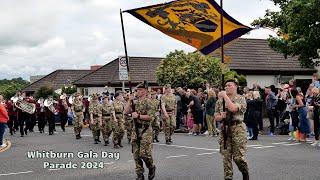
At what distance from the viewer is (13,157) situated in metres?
14.5

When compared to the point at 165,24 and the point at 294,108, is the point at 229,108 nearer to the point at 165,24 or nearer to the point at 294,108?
the point at 165,24

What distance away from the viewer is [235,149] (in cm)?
843

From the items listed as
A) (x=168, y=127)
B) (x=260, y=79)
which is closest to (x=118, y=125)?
(x=168, y=127)

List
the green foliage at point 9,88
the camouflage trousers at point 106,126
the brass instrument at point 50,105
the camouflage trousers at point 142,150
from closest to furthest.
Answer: the camouflage trousers at point 142,150
the camouflage trousers at point 106,126
the brass instrument at point 50,105
the green foliage at point 9,88

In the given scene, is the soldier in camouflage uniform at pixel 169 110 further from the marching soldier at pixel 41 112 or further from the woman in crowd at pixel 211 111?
the marching soldier at pixel 41 112

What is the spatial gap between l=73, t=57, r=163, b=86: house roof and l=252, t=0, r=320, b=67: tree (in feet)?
92.4

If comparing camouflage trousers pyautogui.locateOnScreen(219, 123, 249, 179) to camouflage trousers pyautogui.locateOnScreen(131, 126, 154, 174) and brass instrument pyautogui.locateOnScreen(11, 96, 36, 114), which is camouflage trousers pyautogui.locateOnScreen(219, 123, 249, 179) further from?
brass instrument pyautogui.locateOnScreen(11, 96, 36, 114)

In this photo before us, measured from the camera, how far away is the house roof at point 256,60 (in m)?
43.7

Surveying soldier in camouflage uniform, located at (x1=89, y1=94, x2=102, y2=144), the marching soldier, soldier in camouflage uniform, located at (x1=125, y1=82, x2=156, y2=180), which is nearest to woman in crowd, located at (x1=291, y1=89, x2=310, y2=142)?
soldier in camouflage uniform, located at (x1=89, y1=94, x2=102, y2=144)

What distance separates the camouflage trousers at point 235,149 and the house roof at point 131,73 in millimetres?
43034

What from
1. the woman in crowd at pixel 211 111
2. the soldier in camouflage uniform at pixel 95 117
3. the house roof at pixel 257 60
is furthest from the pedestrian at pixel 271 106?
the house roof at pixel 257 60

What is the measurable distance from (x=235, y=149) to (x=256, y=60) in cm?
3753

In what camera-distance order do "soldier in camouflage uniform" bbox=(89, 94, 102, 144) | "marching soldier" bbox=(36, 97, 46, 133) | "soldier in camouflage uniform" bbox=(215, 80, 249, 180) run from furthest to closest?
"marching soldier" bbox=(36, 97, 46, 133)
"soldier in camouflage uniform" bbox=(89, 94, 102, 144)
"soldier in camouflage uniform" bbox=(215, 80, 249, 180)

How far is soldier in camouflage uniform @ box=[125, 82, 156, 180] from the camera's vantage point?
9.56m
